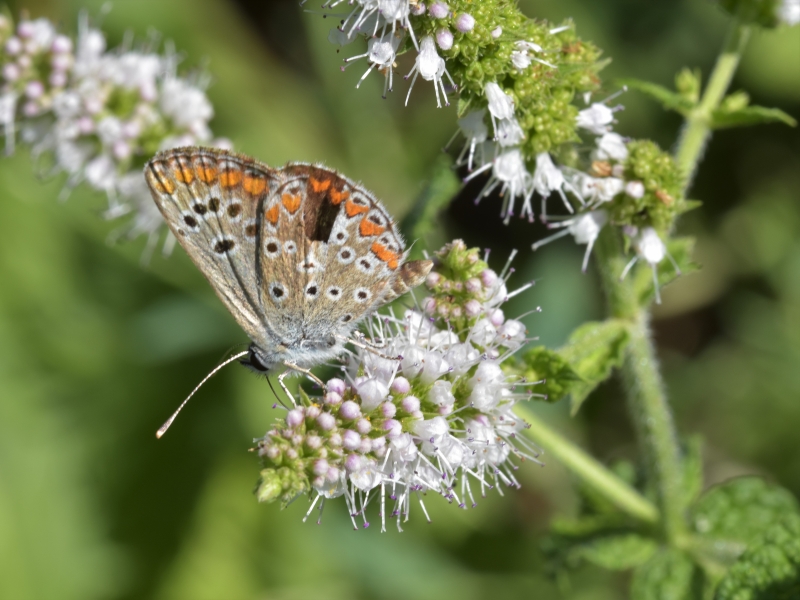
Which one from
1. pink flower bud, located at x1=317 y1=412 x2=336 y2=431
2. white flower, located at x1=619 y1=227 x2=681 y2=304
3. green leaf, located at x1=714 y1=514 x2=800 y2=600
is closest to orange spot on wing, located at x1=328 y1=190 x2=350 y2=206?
pink flower bud, located at x1=317 y1=412 x2=336 y2=431

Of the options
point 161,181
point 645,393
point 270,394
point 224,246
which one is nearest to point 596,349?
point 645,393

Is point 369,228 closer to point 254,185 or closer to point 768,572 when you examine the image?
point 254,185

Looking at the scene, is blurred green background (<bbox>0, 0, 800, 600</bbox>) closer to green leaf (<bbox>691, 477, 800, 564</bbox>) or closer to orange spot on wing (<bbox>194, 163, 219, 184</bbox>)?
green leaf (<bbox>691, 477, 800, 564</bbox>)

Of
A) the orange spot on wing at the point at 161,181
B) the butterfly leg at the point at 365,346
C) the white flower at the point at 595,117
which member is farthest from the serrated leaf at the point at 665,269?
the orange spot on wing at the point at 161,181

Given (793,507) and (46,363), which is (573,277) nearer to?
(793,507)

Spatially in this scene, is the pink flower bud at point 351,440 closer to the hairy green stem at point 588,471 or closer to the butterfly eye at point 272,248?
the butterfly eye at point 272,248

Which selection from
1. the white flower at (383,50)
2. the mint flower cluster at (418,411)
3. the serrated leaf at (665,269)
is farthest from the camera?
the serrated leaf at (665,269)

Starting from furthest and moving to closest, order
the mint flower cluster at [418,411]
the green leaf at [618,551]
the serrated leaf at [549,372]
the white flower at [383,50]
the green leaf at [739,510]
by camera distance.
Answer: the green leaf at [739,510] → the green leaf at [618,551] → the serrated leaf at [549,372] → the white flower at [383,50] → the mint flower cluster at [418,411]
